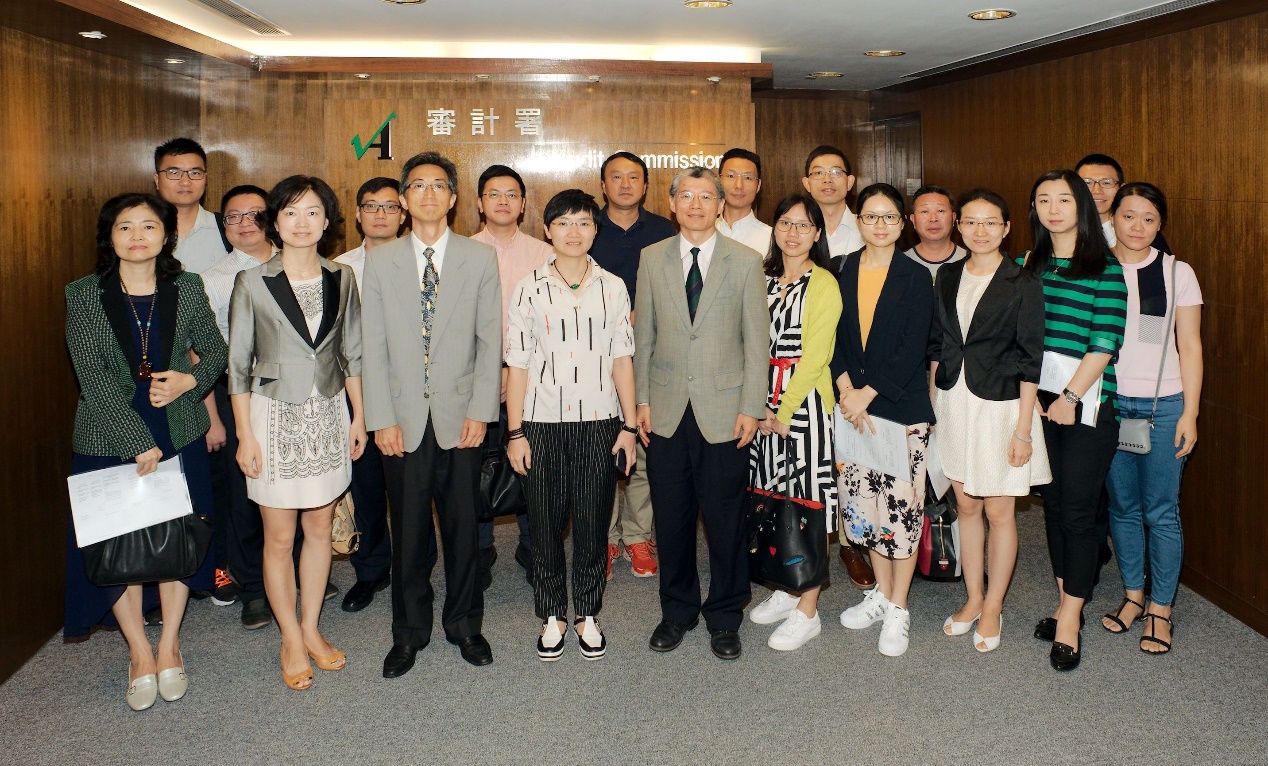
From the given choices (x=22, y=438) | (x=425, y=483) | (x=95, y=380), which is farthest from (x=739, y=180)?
(x=22, y=438)

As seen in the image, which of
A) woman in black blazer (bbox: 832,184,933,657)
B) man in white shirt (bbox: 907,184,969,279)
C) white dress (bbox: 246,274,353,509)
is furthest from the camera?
man in white shirt (bbox: 907,184,969,279)

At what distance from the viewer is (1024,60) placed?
644cm

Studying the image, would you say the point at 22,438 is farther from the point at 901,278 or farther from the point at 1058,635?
the point at 1058,635

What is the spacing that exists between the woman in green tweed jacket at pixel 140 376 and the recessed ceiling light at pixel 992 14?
13.7ft

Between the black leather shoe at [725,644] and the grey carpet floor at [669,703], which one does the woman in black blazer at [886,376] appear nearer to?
the grey carpet floor at [669,703]

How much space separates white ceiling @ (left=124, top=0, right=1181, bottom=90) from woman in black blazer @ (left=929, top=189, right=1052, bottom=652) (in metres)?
1.76

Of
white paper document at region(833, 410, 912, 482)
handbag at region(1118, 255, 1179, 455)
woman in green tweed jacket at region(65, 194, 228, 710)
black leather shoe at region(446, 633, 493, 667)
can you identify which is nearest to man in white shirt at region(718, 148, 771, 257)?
white paper document at region(833, 410, 912, 482)

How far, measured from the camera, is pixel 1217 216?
4668mm

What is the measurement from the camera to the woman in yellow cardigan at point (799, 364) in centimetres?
390

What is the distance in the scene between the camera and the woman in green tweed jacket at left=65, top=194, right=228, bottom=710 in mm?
3627

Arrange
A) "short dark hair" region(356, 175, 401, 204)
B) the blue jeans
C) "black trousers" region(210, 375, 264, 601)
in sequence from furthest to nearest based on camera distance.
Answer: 1. "short dark hair" region(356, 175, 401, 204)
2. "black trousers" region(210, 375, 264, 601)
3. the blue jeans

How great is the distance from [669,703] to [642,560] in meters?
1.40

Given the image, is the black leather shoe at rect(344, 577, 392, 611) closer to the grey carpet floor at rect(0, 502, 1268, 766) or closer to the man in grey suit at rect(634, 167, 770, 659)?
the grey carpet floor at rect(0, 502, 1268, 766)

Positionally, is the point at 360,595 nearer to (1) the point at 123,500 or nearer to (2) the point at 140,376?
(1) the point at 123,500
